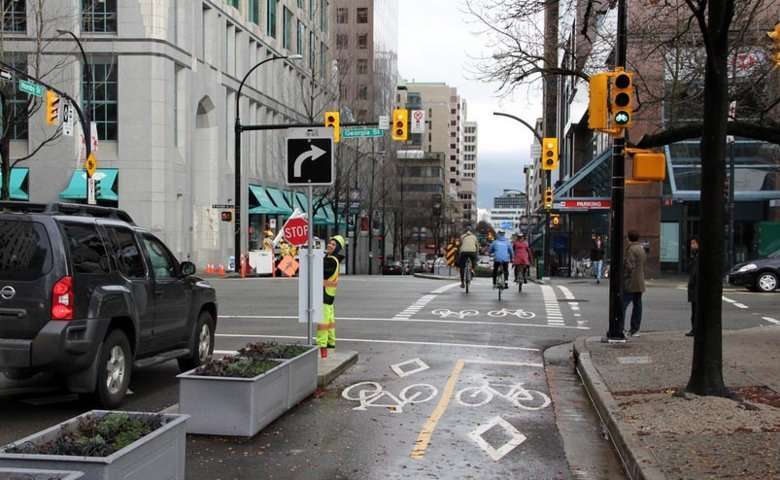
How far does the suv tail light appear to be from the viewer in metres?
6.91

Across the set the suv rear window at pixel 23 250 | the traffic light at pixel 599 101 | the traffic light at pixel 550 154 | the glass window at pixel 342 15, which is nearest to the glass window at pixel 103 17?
the traffic light at pixel 550 154

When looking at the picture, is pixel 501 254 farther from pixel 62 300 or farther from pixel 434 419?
pixel 62 300

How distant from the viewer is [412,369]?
10.2 metres

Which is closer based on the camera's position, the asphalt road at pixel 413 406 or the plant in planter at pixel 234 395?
the asphalt road at pixel 413 406

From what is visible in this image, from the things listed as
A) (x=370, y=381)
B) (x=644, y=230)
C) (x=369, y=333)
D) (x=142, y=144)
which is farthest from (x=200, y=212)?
(x=370, y=381)

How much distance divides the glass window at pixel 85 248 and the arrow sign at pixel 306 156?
273cm

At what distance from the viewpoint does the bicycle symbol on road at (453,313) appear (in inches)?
650

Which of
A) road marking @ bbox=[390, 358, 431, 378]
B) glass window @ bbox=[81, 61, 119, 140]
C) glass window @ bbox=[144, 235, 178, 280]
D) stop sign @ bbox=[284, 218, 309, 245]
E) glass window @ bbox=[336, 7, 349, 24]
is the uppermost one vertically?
glass window @ bbox=[336, 7, 349, 24]

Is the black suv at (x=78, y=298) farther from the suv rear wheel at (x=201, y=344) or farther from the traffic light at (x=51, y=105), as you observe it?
the traffic light at (x=51, y=105)

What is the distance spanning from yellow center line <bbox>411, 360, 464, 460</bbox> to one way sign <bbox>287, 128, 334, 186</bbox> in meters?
3.03

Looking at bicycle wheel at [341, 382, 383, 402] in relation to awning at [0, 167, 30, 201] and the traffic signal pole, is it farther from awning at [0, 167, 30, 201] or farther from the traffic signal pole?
awning at [0, 167, 30, 201]

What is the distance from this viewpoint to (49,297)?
271 inches

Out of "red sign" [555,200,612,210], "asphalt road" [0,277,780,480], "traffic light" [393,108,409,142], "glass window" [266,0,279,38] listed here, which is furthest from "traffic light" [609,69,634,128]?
"glass window" [266,0,279,38]

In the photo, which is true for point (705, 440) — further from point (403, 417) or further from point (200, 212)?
point (200, 212)
